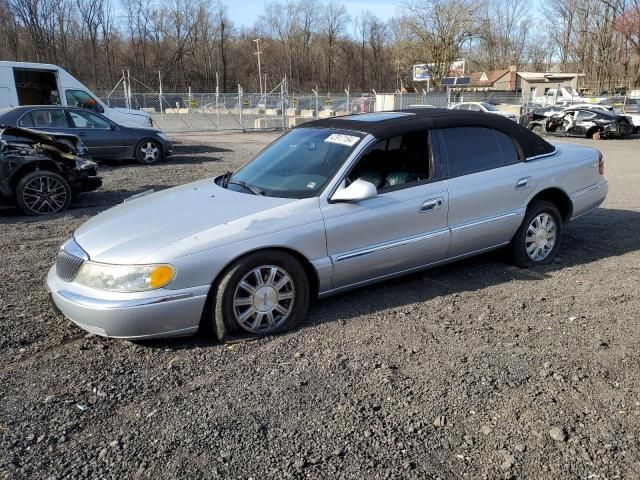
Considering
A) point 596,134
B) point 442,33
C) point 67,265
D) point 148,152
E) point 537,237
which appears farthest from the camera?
point 442,33

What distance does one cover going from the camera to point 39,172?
794 centimetres

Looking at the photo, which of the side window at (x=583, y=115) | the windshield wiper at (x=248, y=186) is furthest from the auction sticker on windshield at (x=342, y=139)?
the side window at (x=583, y=115)

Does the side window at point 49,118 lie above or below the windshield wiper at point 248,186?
above

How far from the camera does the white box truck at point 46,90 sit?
52.6 feet

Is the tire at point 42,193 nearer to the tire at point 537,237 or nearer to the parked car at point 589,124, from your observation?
the tire at point 537,237

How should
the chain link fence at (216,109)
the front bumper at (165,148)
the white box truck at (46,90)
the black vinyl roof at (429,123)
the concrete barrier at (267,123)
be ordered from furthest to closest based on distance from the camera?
the concrete barrier at (267,123) → the chain link fence at (216,109) → the white box truck at (46,90) → the front bumper at (165,148) → the black vinyl roof at (429,123)

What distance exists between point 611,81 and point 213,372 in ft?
222

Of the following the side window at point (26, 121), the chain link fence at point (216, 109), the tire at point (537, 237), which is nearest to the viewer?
the tire at point (537, 237)

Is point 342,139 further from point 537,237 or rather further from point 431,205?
point 537,237

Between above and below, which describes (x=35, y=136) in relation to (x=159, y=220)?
above

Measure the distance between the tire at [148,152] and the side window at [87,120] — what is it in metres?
0.89

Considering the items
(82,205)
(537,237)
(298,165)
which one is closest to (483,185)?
(537,237)

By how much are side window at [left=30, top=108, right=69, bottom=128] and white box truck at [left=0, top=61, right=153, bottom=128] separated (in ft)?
11.3

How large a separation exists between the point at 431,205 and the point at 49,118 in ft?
35.5
